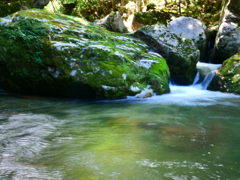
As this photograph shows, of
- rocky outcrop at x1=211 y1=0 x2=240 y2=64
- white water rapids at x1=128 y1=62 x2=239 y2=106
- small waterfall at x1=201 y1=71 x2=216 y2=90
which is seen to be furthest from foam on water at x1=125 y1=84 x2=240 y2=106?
rocky outcrop at x1=211 y1=0 x2=240 y2=64

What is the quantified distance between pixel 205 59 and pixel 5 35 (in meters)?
10.7

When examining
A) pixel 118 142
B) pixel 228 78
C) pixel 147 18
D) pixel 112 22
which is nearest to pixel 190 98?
pixel 228 78

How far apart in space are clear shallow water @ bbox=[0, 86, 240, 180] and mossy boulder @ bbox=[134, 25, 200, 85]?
4.28m

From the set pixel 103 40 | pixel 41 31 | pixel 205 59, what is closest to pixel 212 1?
pixel 205 59

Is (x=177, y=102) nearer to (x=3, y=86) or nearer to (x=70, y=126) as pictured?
(x=70, y=126)

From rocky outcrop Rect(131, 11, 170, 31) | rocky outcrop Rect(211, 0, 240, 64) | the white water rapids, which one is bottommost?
the white water rapids

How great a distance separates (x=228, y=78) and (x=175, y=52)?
7.83 feet

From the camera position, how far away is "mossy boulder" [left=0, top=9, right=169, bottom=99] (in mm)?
6598

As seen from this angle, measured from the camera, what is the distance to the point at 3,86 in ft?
25.7

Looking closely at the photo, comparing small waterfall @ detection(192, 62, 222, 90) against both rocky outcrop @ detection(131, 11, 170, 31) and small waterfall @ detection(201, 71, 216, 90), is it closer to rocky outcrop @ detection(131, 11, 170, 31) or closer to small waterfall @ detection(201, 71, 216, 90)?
small waterfall @ detection(201, 71, 216, 90)

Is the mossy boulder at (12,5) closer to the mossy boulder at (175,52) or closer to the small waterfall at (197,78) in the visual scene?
the mossy boulder at (175,52)

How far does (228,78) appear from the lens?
8.37m

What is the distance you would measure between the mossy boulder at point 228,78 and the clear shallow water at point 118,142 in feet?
9.10

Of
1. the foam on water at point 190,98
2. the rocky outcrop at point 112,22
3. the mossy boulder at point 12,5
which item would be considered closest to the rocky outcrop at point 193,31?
the rocky outcrop at point 112,22
